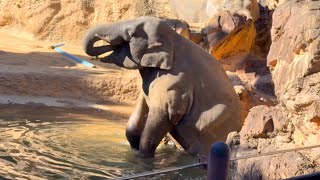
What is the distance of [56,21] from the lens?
55.8ft

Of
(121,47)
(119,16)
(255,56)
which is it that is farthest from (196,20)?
(121,47)

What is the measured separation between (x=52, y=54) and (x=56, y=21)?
2491mm

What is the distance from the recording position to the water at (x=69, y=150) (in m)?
5.82

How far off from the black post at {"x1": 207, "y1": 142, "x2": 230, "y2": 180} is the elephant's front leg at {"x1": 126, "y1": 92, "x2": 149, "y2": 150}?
5143 mm

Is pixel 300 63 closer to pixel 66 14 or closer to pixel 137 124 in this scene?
pixel 137 124

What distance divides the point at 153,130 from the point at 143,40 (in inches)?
40.3

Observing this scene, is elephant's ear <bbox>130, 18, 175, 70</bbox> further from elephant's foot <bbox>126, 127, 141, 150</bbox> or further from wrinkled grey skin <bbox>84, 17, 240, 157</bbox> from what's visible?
elephant's foot <bbox>126, 127, 141, 150</bbox>

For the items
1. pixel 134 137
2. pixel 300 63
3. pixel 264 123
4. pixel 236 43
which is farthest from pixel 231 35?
pixel 300 63

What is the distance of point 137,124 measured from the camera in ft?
24.5

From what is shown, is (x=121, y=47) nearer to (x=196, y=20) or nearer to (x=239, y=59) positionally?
(x=239, y=59)

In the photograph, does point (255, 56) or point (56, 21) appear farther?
point (56, 21)

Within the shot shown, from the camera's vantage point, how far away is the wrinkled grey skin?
22.6 ft

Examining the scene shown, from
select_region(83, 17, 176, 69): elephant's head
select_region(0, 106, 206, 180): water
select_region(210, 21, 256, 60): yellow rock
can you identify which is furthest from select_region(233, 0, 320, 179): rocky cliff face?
select_region(210, 21, 256, 60): yellow rock

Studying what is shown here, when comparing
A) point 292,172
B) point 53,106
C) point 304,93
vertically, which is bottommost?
point 53,106
